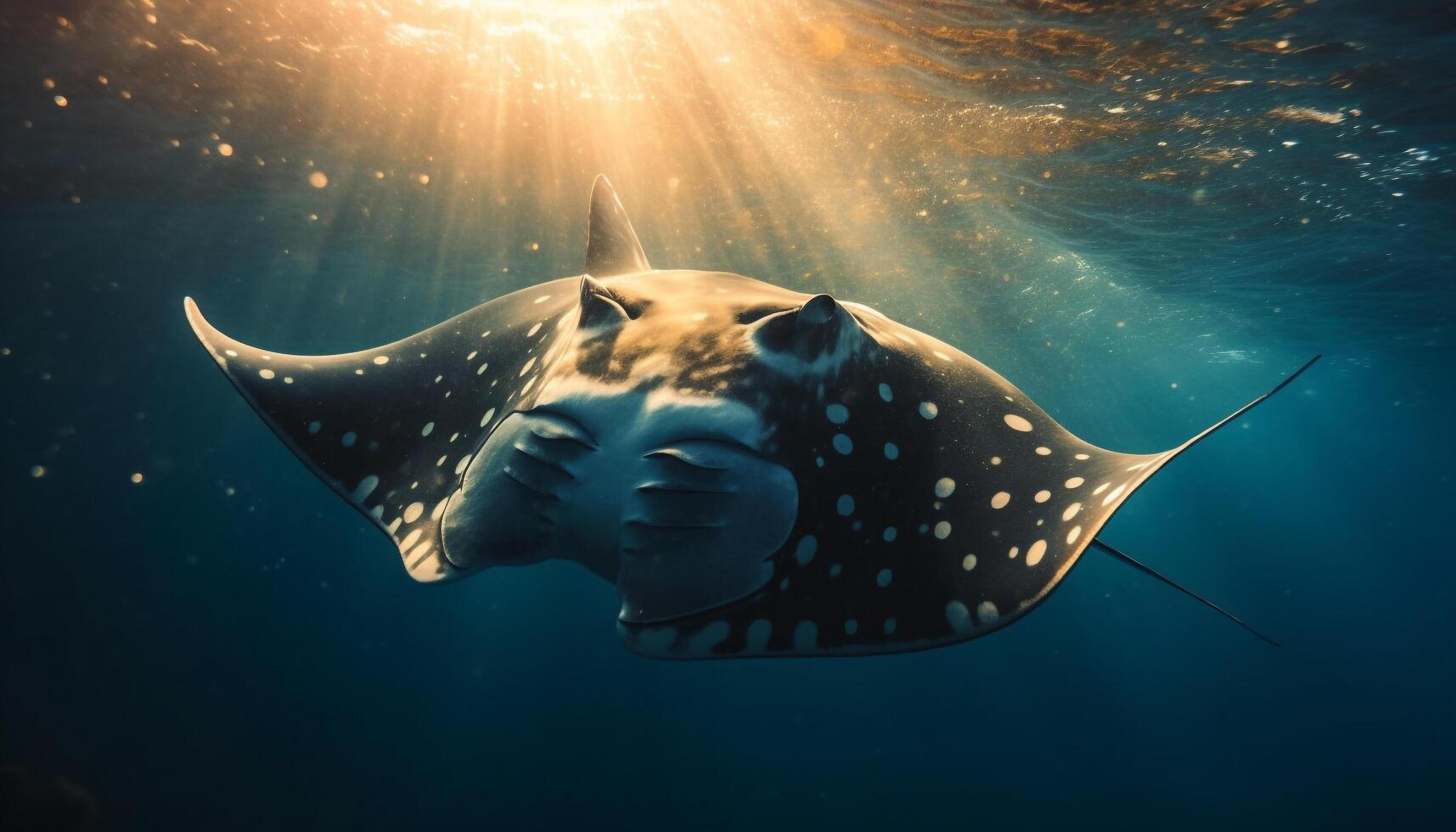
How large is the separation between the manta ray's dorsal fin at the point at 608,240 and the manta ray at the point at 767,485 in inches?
70.4

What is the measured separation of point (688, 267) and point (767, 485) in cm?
2080

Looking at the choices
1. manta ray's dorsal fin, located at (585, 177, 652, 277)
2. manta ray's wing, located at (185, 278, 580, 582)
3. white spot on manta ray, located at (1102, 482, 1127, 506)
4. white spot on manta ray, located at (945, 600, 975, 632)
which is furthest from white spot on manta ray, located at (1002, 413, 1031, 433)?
manta ray's dorsal fin, located at (585, 177, 652, 277)

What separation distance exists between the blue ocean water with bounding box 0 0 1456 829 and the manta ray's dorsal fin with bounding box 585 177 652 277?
17.5 feet

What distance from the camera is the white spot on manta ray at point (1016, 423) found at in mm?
2564

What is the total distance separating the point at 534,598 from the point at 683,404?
2880cm

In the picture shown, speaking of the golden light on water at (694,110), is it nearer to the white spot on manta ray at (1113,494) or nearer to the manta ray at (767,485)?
the manta ray at (767,485)

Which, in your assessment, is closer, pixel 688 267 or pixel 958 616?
pixel 958 616

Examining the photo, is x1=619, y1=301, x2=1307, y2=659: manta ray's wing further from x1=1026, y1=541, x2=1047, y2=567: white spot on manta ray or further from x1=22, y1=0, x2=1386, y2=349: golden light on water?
x1=22, y1=0, x2=1386, y2=349: golden light on water

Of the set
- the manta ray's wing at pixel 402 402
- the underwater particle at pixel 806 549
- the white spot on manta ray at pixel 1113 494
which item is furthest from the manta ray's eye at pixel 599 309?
the white spot on manta ray at pixel 1113 494

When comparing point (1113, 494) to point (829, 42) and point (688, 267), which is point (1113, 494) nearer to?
point (829, 42)

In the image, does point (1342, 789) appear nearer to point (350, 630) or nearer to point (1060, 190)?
point (1060, 190)

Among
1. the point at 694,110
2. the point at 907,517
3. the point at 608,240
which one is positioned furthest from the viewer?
the point at 694,110

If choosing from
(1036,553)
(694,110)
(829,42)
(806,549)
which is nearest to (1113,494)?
(1036,553)

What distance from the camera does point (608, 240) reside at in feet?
15.1
